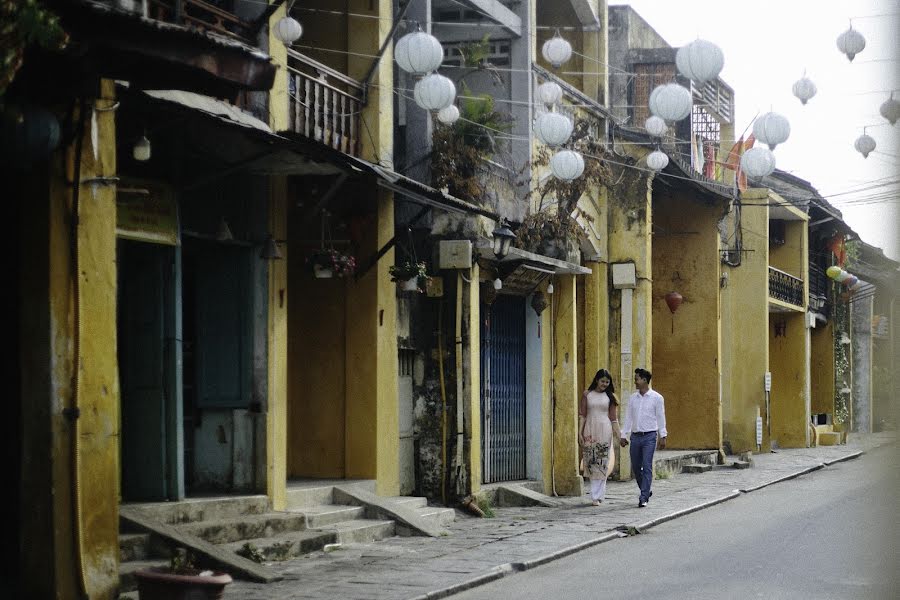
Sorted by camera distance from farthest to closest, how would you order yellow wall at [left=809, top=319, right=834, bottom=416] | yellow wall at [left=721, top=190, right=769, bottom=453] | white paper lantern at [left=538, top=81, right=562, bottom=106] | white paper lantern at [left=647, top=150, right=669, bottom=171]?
1. yellow wall at [left=809, top=319, right=834, bottom=416]
2. yellow wall at [left=721, top=190, right=769, bottom=453]
3. white paper lantern at [left=647, top=150, right=669, bottom=171]
4. white paper lantern at [left=538, top=81, right=562, bottom=106]

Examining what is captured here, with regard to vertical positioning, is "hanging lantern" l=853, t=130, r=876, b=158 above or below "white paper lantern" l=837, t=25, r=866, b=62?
below

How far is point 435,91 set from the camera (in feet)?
43.7

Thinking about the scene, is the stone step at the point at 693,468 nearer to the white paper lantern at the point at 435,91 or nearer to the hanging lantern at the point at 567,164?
the hanging lantern at the point at 567,164

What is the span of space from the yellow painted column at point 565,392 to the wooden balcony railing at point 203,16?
804 cm

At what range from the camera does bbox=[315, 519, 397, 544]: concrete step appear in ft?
42.9

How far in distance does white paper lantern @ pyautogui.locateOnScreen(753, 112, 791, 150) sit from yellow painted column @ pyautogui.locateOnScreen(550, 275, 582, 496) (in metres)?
5.59

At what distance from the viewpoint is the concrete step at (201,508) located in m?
11.3

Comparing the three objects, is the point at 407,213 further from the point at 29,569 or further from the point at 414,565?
the point at 29,569

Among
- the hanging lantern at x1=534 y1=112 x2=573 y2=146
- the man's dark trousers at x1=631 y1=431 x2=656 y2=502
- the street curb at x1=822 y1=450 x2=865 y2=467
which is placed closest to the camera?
the hanging lantern at x1=534 y1=112 x2=573 y2=146

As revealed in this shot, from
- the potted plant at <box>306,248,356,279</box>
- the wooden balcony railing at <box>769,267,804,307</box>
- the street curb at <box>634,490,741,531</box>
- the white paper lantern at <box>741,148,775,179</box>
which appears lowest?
the street curb at <box>634,490,741,531</box>

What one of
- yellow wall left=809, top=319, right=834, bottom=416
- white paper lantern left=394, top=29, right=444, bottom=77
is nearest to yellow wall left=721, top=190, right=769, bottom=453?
yellow wall left=809, top=319, right=834, bottom=416

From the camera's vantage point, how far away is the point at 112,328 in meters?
9.53

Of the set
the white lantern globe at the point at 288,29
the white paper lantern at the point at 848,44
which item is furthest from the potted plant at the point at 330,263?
the white paper lantern at the point at 848,44

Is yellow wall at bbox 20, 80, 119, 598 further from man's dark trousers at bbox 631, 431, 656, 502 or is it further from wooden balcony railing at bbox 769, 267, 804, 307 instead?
wooden balcony railing at bbox 769, 267, 804, 307
